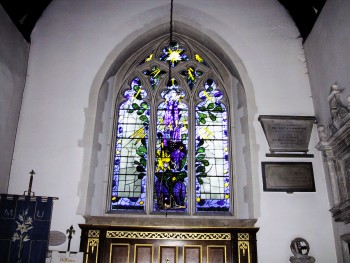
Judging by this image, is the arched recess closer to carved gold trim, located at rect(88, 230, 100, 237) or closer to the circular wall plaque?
carved gold trim, located at rect(88, 230, 100, 237)

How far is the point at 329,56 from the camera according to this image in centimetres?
547

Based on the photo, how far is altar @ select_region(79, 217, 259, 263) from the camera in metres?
5.23

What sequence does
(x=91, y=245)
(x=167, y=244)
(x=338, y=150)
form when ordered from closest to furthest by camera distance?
(x=338, y=150), (x=91, y=245), (x=167, y=244)

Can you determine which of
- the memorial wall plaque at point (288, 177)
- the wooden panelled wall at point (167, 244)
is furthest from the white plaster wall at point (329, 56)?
the wooden panelled wall at point (167, 244)

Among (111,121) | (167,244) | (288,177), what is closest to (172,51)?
(111,121)

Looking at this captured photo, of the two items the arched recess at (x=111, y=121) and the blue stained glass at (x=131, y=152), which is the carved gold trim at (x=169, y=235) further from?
the blue stained glass at (x=131, y=152)

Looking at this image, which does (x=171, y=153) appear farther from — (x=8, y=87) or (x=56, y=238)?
(x=8, y=87)

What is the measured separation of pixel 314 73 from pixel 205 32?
186cm

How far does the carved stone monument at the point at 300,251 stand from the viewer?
4.91m

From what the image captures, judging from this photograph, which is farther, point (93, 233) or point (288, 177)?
point (288, 177)

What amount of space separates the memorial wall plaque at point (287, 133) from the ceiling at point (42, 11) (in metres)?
1.49

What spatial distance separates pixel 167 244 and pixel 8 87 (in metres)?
3.04

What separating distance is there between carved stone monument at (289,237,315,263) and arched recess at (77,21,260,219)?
59cm

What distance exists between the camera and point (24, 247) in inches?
192
